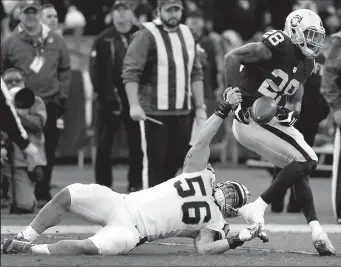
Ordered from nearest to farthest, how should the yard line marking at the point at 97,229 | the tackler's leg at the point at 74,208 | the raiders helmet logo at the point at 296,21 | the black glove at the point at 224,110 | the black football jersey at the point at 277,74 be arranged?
the tackler's leg at the point at 74,208
the black glove at the point at 224,110
the black football jersey at the point at 277,74
the raiders helmet logo at the point at 296,21
the yard line marking at the point at 97,229

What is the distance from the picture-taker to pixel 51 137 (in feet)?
43.5

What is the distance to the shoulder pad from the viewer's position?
9.18 meters

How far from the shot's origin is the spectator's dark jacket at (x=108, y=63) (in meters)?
14.0

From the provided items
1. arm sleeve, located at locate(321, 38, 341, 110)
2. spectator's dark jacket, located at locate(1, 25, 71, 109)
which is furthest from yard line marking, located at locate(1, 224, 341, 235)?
spectator's dark jacket, located at locate(1, 25, 71, 109)

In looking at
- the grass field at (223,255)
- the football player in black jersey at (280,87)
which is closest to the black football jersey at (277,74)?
the football player in black jersey at (280,87)

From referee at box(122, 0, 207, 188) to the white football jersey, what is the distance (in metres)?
2.39

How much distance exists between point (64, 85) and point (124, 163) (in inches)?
233

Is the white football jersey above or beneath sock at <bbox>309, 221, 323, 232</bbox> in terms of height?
above

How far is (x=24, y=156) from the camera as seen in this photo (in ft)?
41.2

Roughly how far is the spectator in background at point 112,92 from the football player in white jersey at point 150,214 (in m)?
5.19

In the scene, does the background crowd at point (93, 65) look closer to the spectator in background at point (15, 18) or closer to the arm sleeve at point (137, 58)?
the spectator in background at point (15, 18)

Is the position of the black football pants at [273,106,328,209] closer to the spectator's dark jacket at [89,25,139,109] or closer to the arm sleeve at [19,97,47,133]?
the arm sleeve at [19,97,47,133]

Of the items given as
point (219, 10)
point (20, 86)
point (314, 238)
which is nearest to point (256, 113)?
point (314, 238)

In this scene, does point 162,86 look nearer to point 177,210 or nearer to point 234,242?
point 177,210
